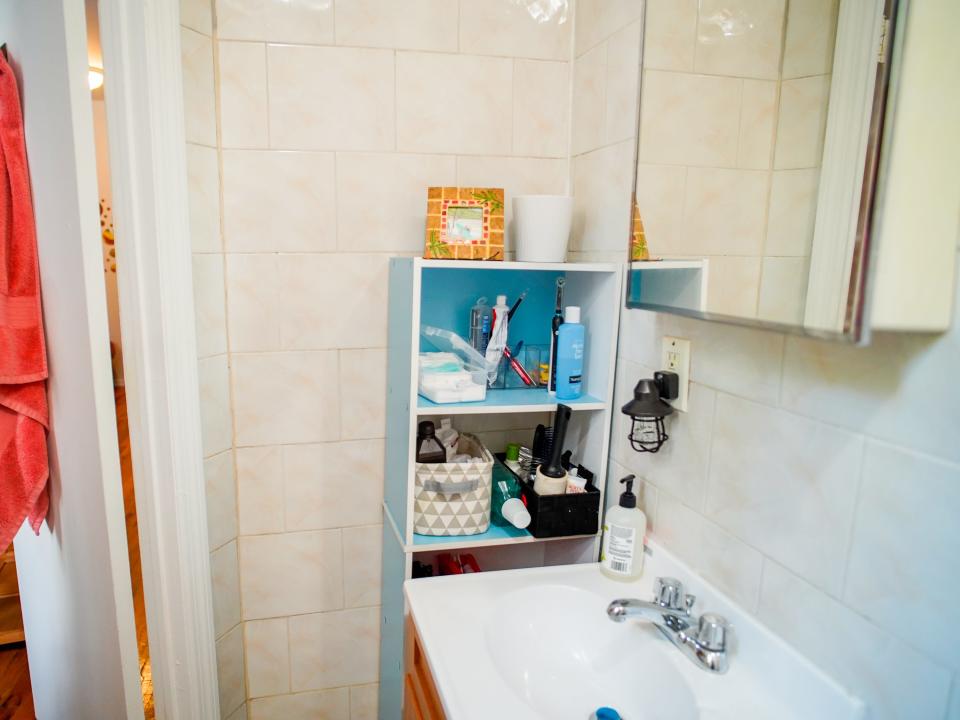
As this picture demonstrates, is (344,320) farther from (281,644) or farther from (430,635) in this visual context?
(281,644)

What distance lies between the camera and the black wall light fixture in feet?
3.58

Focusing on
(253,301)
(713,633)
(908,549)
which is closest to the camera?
(908,549)

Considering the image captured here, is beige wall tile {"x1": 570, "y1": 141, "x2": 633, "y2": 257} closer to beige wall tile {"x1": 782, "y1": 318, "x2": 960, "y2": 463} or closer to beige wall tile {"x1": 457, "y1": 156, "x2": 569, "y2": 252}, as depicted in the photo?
beige wall tile {"x1": 457, "y1": 156, "x2": 569, "y2": 252}

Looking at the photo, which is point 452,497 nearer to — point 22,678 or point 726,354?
point 726,354

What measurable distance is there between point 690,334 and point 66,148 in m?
1.22

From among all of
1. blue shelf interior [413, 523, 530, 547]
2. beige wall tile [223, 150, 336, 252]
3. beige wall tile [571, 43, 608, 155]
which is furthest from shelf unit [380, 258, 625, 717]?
beige wall tile [571, 43, 608, 155]

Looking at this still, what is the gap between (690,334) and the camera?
110 centimetres

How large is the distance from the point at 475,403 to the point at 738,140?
27.2 inches

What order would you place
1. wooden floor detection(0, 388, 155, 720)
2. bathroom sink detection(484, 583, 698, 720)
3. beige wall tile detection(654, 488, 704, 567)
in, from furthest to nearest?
wooden floor detection(0, 388, 155, 720) < beige wall tile detection(654, 488, 704, 567) < bathroom sink detection(484, 583, 698, 720)

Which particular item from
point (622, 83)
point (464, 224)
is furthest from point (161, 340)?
point (622, 83)

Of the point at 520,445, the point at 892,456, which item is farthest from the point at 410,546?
the point at 892,456

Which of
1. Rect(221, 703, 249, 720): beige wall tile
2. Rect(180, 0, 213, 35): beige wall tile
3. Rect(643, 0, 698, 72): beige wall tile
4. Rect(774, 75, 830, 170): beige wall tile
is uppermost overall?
Rect(180, 0, 213, 35): beige wall tile

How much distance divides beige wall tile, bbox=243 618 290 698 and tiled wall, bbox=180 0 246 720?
0.02 meters

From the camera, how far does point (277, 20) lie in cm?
132
